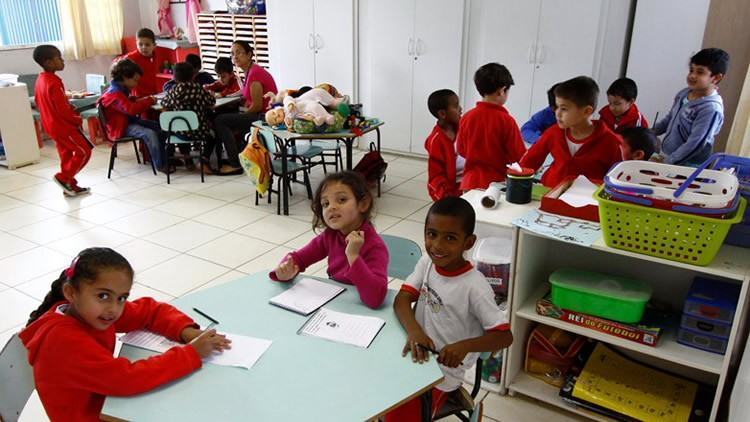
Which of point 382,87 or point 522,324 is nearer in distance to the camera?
point 522,324

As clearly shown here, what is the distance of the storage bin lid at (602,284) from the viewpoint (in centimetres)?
216

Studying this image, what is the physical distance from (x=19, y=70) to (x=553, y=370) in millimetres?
7615

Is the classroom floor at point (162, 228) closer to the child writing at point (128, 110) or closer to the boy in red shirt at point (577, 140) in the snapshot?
the child writing at point (128, 110)

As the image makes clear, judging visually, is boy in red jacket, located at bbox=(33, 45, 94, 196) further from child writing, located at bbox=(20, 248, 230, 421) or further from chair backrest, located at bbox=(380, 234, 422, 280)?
child writing, located at bbox=(20, 248, 230, 421)

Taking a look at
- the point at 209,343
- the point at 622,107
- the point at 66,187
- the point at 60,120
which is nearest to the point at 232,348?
the point at 209,343

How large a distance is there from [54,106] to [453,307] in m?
4.77

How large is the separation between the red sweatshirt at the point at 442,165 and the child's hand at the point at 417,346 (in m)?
1.69

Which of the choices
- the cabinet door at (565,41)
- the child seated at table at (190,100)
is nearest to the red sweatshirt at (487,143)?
the cabinet door at (565,41)

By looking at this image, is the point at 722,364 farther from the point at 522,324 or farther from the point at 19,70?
the point at 19,70

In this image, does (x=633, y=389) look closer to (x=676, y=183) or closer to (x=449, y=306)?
(x=676, y=183)

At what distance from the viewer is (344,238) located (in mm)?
2035

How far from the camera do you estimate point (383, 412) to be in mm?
1356

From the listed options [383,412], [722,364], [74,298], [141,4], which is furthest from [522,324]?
[141,4]

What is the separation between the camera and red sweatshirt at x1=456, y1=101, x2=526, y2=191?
10.2ft
